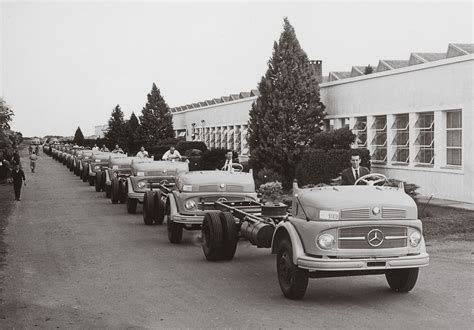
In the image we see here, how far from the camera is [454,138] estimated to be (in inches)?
832

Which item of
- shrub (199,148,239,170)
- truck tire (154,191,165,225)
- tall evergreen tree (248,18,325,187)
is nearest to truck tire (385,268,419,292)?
truck tire (154,191,165,225)

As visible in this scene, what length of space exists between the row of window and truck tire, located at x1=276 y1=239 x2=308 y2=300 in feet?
44.0

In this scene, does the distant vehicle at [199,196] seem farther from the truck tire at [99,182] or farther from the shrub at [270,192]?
the truck tire at [99,182]

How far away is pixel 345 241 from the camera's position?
8.19 m

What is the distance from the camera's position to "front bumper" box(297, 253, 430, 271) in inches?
314

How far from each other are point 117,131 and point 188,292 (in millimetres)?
66232

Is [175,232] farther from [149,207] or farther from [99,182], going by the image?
[99,182]

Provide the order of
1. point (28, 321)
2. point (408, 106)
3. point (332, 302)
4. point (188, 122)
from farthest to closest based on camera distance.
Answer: point (188, 122) < point (408, 106) < point (332, 302) < point (28, 321)

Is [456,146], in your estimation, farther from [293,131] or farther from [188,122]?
[188,122]

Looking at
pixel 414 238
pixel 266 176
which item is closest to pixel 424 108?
pixel 266 176

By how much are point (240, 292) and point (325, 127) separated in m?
21.7

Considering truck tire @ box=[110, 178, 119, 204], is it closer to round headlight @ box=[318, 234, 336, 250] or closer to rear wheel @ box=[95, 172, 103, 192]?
rear wheel @ box=[95, 172, 103, 192]

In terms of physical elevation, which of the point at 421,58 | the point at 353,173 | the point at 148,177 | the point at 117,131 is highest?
the point at 421,58

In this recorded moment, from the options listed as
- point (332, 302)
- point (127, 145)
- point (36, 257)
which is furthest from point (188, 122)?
point (332, 302)
